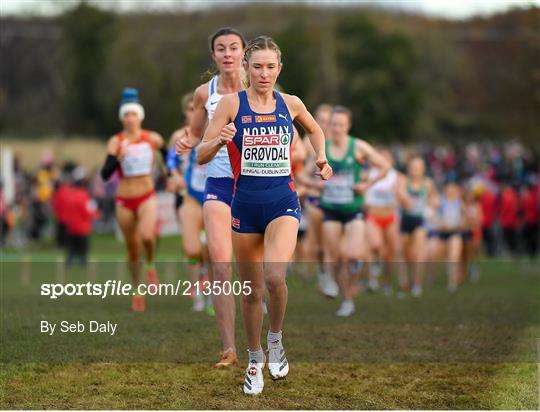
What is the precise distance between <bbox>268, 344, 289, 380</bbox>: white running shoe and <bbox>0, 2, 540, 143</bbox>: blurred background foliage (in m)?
39.3

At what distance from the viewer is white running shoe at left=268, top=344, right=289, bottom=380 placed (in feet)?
27.0

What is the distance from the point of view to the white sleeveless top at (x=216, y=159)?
9.21 m

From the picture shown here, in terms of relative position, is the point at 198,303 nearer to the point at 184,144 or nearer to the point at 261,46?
the point at 184,144

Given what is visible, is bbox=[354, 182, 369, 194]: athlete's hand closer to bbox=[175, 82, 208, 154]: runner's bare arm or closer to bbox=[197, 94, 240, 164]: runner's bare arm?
bbox=[175, 82, 208, 154]: runner's bare arm

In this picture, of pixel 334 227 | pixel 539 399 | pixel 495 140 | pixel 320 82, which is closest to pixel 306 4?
pixel 495 140

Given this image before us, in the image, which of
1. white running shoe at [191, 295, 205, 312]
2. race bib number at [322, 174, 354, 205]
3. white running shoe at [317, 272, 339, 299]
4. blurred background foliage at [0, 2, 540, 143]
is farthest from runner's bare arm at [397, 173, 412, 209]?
blurred background foliage at [0, 2, 540, 143]

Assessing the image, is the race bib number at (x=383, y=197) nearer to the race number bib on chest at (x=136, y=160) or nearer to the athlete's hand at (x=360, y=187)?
the athlete's hand at (x=360, y=187)

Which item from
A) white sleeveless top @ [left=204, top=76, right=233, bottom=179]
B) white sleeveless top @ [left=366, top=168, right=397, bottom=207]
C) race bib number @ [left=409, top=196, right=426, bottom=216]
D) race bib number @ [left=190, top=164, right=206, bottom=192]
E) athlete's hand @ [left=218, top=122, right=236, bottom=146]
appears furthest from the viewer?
race bib number @ [left=409, top=196, right=426, bottom=216]

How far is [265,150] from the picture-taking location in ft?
25.9

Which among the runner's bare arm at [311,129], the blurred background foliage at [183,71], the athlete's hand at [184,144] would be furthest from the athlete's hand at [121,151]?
the blurred background foliage at [183,71]

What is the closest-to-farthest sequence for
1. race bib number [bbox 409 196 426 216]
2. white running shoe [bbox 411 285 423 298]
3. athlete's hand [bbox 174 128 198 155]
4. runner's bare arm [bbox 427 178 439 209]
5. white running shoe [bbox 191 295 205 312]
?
athlete's hand [bbox 174 128 198 155], white running shoe [bbox 191 295 205 312], white running shoe [bbox 411 285 423 298], race bib number [bbox 409 196 426 216], runner's bare arm [bbox 427 178 439 209]

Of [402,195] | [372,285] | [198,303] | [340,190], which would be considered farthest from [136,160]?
[372,285]

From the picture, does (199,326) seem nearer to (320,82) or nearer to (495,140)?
(320,82)

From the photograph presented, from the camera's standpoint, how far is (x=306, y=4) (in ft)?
329
